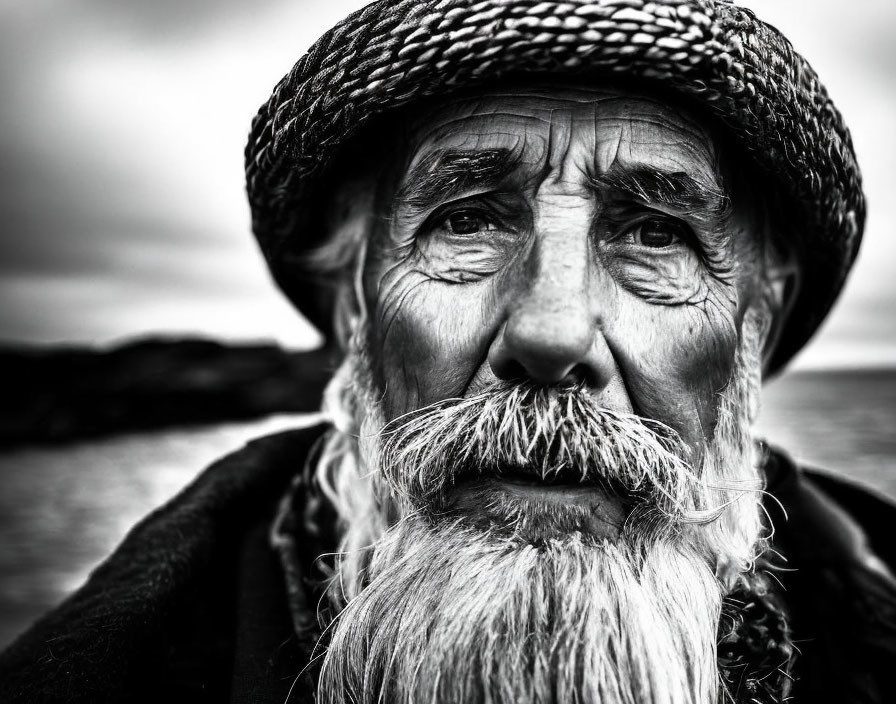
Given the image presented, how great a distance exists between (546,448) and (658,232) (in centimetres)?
66

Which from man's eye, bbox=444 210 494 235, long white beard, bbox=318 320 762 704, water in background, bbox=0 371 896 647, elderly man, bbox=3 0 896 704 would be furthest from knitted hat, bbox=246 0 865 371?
water in background, bbox=0 371 896 647

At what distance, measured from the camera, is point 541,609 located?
4.13 feet

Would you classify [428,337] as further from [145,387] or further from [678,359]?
[145,387]

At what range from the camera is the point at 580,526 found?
1.33 m

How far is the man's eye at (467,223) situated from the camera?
1.59 meters

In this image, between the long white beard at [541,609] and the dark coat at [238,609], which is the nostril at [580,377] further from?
the dark coat at [238,609]

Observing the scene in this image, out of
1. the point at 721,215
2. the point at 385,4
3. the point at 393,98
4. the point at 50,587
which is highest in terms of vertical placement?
the point at 385,4

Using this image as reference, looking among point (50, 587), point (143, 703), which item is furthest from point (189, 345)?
point (143, 703)

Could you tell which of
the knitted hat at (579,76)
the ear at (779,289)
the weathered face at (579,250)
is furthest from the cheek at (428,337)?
the ear at (779,289)

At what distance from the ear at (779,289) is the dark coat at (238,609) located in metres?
0.56

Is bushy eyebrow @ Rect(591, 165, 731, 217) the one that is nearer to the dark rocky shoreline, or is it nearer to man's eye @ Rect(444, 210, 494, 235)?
man's eye @ Rect(444, 210, 494, 235)

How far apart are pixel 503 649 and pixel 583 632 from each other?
6.4 inches

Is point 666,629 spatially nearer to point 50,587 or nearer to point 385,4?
point 385,4

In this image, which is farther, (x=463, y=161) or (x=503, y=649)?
(x=463, y=161)
